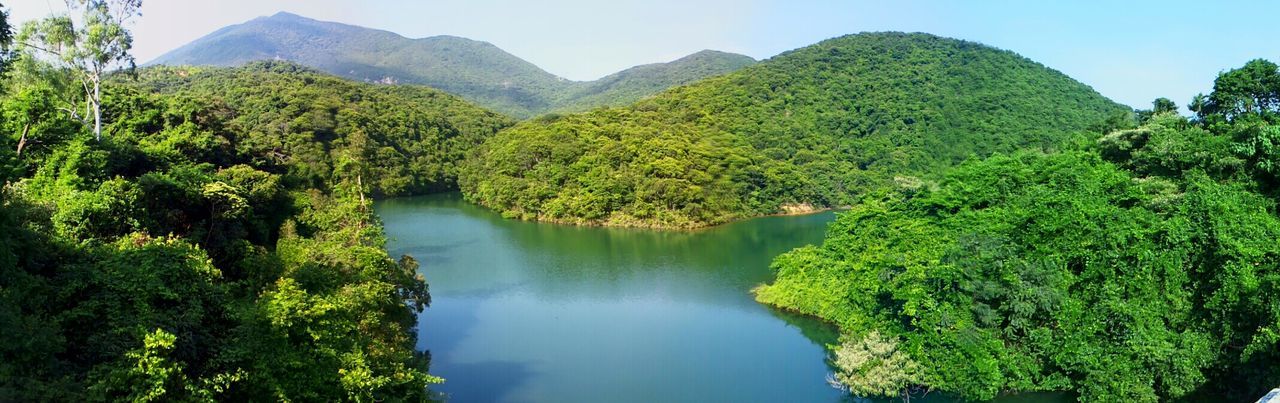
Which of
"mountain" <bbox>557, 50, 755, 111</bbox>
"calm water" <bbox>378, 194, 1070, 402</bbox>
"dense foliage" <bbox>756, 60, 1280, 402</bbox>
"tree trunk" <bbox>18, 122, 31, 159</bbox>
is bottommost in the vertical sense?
"calm water" <bbox>378, 194, 1070, 402</bbox>

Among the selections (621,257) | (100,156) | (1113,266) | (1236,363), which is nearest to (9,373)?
(100,156)

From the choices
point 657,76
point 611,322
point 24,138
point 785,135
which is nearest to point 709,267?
point 611,322

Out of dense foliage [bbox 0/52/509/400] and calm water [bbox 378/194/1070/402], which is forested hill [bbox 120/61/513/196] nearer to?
calm water [bbox 378/194/1070/402]

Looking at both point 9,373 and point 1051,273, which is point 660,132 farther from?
point 9,373

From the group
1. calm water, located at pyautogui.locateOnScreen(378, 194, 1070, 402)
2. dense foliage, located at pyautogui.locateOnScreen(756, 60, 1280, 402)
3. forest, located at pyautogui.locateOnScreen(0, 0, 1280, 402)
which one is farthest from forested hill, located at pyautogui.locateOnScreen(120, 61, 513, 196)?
dense foliage, located at pyautogui.locateOnScreen(756, 60, 1280, 402)

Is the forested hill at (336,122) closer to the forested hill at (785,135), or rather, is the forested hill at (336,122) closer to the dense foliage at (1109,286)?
the forested hill at (785,135)
